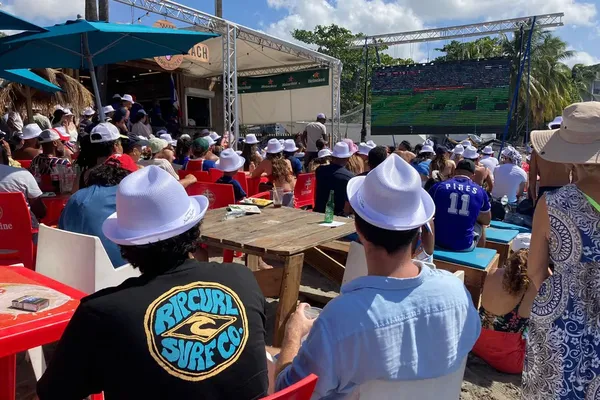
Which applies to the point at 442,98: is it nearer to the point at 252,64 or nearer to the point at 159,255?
the point at 252,64

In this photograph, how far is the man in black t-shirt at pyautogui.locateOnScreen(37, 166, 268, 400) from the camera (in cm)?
116

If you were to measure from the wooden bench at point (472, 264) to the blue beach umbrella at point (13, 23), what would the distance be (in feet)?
13.0

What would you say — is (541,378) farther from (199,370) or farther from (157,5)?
(157,5)

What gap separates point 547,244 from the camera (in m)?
1.78

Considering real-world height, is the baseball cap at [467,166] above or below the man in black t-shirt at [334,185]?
above

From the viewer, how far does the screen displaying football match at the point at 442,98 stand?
1634 cm

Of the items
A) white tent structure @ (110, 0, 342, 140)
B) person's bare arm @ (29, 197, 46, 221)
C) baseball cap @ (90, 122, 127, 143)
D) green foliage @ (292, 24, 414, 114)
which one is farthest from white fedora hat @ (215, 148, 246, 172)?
green foliage @ (292, 24, 414, 114)

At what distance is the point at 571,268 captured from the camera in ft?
5.58

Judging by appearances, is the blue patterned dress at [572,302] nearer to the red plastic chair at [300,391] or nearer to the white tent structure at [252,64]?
the red plastic chair at [300,391]

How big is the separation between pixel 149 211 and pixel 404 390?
90 cm

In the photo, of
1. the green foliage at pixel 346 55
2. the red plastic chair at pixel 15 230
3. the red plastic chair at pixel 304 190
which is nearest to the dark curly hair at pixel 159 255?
the red plastic chair at pixel 15 230

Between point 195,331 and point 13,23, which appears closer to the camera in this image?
point 195,331

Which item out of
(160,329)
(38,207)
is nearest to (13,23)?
(38,207)

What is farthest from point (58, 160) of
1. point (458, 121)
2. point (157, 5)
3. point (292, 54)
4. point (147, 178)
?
point (458, 121)
